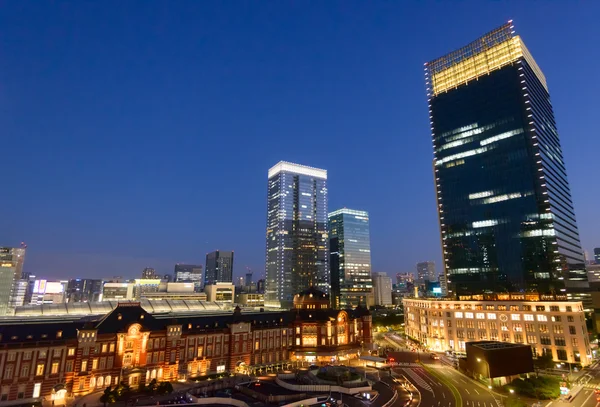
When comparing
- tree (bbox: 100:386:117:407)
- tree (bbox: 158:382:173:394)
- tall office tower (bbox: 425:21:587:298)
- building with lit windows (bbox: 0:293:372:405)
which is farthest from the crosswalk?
tree (bbox: 100:386:117:407)

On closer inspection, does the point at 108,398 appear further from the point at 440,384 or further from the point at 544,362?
the point at 544,362

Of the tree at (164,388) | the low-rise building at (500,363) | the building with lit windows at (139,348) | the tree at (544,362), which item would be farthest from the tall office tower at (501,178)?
the tree at (164,388)

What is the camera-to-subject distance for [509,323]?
125562mm

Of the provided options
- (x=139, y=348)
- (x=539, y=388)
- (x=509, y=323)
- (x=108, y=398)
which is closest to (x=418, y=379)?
(x=539, y=388)

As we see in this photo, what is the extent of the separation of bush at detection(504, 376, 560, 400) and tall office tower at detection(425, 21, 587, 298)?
→ 69.3m

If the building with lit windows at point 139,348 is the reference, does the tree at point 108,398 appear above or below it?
below

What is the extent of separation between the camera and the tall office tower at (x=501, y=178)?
14075 cm

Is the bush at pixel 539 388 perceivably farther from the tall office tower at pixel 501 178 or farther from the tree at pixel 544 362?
the tall office tower at pixel 501 178

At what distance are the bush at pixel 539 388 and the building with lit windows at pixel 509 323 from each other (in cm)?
4365

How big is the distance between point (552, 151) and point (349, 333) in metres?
131

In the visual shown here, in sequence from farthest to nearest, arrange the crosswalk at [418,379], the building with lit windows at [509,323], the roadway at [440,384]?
the building with lit windows at [509,323]
the crosswalk at [418,379]
the roadway at [440,384]

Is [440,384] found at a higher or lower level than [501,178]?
lower

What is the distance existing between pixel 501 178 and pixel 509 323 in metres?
61.9

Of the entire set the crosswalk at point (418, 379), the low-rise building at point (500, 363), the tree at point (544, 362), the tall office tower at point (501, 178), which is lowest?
the crosswalk at point (418, 379)
